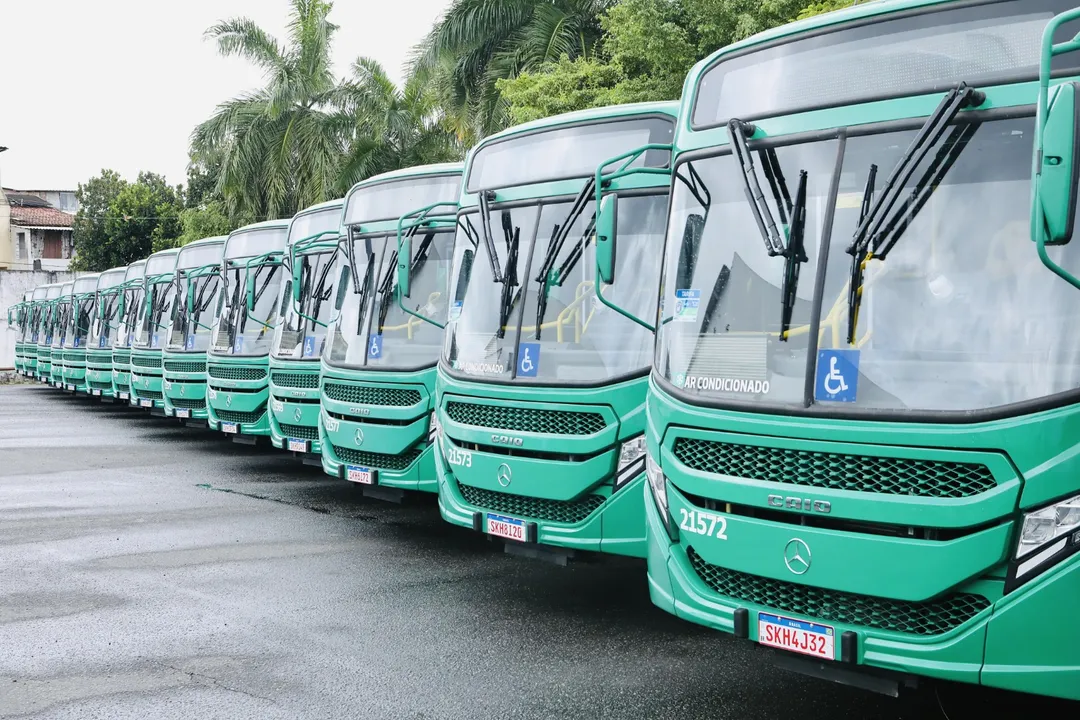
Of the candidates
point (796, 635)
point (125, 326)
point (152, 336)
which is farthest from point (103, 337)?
point (796, 635)

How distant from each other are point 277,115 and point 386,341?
2439 centimetres

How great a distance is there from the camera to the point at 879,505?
4.43 metres

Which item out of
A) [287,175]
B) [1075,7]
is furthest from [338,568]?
[287,175]

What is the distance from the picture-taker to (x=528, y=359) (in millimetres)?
7273

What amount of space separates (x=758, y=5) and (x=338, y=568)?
38.8ft

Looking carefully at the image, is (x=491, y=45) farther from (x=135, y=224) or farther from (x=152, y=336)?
(x=135, y=224)

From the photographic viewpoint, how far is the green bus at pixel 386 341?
361 inches

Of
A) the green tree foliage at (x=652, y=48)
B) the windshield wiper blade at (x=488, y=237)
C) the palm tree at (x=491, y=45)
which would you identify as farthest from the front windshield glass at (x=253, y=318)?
the palm tree at (x=491, y=45)

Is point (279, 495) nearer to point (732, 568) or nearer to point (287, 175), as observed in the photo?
point (732, 568)

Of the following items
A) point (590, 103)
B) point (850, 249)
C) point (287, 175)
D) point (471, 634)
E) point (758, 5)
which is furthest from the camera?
point (287, 175)

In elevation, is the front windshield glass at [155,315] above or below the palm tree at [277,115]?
below

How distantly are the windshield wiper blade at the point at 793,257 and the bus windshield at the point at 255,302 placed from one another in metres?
10.1

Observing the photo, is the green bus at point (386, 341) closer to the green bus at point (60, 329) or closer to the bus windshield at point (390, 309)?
the bus windshield at point (390, 309)

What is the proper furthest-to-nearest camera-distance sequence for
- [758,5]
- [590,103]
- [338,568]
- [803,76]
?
[590,103]
[758,5]
[338,568]
[803,76]
